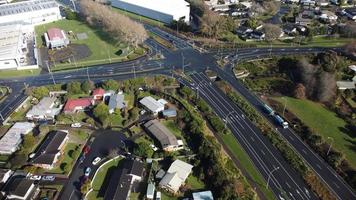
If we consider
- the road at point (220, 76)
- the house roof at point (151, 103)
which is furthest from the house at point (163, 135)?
the road at point (220, 76)

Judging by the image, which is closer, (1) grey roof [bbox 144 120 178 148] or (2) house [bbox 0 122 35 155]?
(1) grey roof [bbox 144 120 178 148]

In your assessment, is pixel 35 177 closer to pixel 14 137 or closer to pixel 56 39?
pixel 14 137

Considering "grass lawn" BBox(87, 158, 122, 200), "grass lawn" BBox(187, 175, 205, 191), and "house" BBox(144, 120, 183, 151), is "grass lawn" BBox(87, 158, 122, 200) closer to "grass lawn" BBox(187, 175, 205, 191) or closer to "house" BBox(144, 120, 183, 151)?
"house" BBox(144, 120, 183, 151)

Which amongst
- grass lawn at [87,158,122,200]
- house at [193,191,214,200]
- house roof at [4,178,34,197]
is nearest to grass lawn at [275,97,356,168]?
house at [193,191,214,200]

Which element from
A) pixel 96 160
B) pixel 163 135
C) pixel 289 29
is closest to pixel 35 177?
pixel 96 160

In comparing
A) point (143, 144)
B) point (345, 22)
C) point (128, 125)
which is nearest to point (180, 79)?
point (128, 125)
